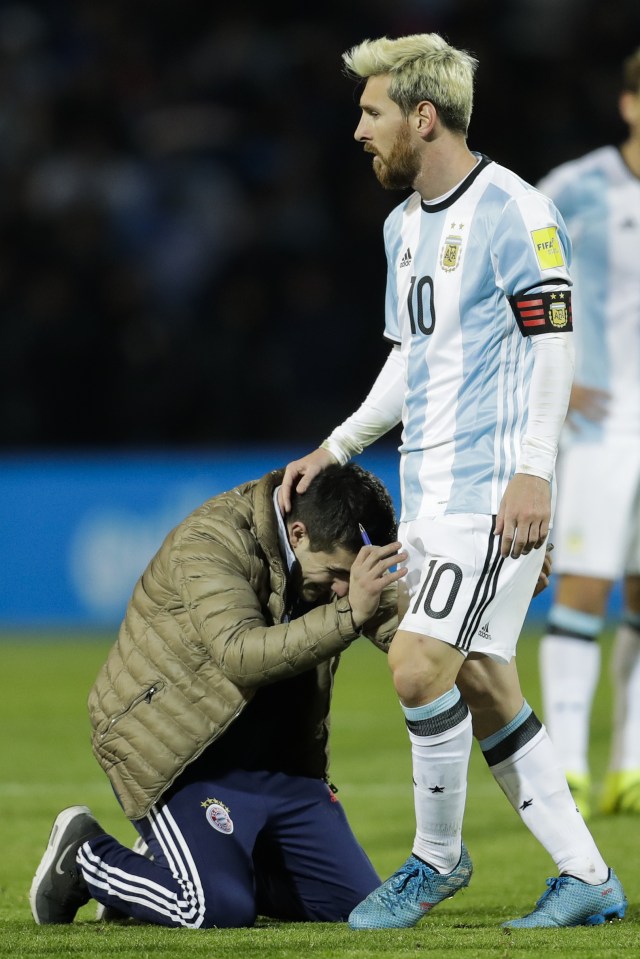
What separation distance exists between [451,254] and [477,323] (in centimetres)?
16

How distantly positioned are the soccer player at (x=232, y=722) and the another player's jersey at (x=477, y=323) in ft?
0.81

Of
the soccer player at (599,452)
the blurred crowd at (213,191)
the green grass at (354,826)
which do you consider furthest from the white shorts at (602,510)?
the blurred crowd at (213,191)

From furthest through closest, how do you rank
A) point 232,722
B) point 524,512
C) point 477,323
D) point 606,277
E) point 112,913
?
point 606,277, point 112,913, point 232,722, point 477,323, point 524,512

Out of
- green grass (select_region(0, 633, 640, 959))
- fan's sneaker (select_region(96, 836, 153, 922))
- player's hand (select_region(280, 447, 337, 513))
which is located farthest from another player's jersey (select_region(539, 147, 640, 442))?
fan's sneaker (select_region(96, 836, 153, 922))

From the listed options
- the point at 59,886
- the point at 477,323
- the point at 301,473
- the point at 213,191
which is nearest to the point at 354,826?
the point at 59,886

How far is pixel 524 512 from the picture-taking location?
3326 mm

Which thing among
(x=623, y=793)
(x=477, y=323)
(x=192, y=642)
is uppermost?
(x=477, y=323)

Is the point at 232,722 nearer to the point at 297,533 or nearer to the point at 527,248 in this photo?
the point at 297,533

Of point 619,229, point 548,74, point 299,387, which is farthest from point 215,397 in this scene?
point 619,229

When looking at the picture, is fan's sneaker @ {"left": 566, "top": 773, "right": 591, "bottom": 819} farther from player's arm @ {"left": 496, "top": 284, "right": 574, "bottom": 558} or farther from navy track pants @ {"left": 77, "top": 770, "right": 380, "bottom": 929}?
player's arm @ {"left": 496, "top": 284, "right": 574, "bottom": 558}

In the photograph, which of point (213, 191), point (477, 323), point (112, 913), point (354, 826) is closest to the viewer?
point (477, 323)

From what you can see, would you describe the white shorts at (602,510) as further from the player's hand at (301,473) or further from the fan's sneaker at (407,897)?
the fan's sneaker at (407,897)

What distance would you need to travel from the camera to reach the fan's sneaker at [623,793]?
17.8 ft

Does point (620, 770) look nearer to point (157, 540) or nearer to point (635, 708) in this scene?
point (635, 708)
